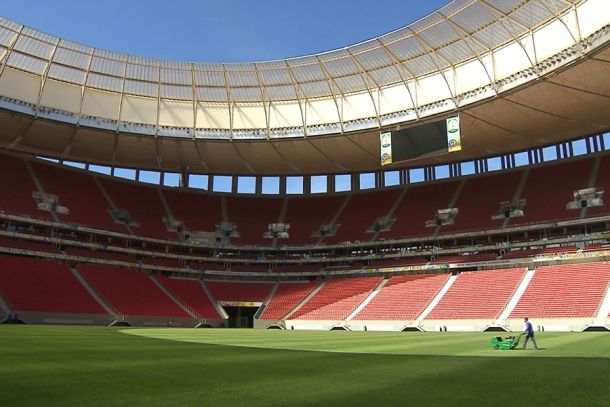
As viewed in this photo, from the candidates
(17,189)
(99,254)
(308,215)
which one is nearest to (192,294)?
(99,254)

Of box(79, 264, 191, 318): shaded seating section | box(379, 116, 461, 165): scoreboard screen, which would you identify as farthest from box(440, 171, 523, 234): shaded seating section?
box(79, 264, 191, 318): shaded seating section

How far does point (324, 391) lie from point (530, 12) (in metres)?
36.1

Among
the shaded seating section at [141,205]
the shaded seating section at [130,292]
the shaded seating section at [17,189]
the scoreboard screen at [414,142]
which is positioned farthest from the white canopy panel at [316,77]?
the shaded seating section at [130,292]

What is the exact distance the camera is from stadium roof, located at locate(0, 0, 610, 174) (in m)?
36.9

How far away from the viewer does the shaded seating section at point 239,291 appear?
176 ft

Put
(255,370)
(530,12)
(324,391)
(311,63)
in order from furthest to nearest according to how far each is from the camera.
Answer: (311,63), (530,12), (255,370), (324,391)

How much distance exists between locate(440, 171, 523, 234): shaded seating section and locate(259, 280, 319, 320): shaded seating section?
1574 cm

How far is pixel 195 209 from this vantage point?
62344 mm

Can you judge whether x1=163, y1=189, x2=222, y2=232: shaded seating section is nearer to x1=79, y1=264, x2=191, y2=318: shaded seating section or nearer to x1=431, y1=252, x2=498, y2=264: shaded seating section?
x1=79, y1=264, x2=191, y2=318: shaded seating section

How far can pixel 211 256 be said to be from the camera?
59.3 m

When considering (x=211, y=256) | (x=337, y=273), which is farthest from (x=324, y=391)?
(x=211, y=256)

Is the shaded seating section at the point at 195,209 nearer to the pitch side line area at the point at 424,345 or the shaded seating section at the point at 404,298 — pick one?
the shaded seating section at the point at 404,298

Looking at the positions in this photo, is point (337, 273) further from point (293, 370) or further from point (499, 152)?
point (293, 370)

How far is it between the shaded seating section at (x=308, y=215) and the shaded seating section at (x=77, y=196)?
1929 cm
